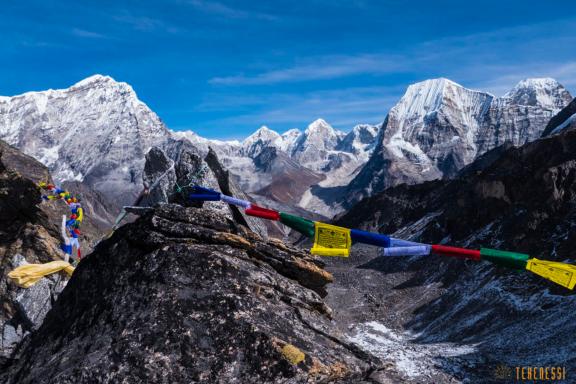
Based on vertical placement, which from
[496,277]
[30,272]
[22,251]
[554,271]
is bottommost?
[496,277]

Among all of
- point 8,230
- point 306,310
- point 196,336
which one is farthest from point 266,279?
point 8,230

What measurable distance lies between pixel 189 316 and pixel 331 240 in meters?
3.96

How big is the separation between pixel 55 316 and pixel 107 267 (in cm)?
163

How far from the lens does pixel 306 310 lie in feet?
33.4

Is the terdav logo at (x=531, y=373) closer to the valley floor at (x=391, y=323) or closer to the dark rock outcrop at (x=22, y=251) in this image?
the valley floor at (x=391, y=323)

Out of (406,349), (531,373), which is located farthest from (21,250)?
(531,373)

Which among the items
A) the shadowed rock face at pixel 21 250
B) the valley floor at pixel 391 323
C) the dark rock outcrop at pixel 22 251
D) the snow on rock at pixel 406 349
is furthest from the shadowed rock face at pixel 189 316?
the snow on rock at pixel 406 349

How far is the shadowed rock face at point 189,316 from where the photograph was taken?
8.45 m

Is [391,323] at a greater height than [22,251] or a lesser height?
lesser

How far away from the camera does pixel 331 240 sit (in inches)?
460

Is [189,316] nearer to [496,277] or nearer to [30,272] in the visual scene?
[30,272]

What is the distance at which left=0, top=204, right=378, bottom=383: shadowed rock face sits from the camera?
845 centimetres

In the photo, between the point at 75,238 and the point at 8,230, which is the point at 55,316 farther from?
the point at 8,230

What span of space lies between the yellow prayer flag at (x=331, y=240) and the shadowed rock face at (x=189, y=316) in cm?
50
